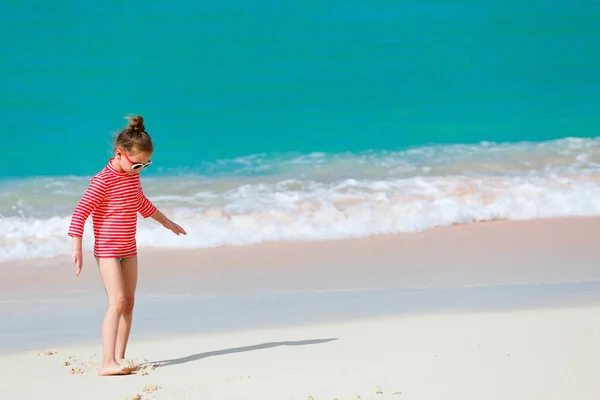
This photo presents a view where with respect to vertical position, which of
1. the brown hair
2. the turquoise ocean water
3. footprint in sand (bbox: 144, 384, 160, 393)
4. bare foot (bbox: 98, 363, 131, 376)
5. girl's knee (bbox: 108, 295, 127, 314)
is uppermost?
the turquoise ocean water

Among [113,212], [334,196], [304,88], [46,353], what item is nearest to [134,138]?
[113,212]

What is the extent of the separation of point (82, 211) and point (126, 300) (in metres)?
0.46

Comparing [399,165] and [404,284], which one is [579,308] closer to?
[404,284]

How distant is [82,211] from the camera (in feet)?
10.8

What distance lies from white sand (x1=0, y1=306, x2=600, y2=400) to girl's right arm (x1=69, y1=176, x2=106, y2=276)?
0.49 m

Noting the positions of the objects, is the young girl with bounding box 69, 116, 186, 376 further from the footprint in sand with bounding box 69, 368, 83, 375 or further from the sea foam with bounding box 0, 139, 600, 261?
the sea foam with bounding box 0, 139, 600, 261

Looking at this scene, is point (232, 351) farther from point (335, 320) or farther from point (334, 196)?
point (334, 196)

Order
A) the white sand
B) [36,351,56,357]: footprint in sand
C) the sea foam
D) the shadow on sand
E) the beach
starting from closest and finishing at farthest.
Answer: the white sand, the beach, the shadow on sand, [36,351,56,357]: footprint in sand, the sea foam

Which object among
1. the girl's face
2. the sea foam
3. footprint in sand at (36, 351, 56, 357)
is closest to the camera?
the girl's face

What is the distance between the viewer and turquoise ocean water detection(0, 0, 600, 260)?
11.1m

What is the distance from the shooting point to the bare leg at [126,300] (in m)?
3.48

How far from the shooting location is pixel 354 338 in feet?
12.1

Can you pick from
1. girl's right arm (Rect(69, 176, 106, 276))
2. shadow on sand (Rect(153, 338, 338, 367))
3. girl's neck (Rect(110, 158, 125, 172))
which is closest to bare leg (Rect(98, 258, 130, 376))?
girl's right arm (Rect(69, 176, 106, 276))

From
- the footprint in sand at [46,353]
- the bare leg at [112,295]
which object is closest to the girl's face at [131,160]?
the bare leg at [112,295]
